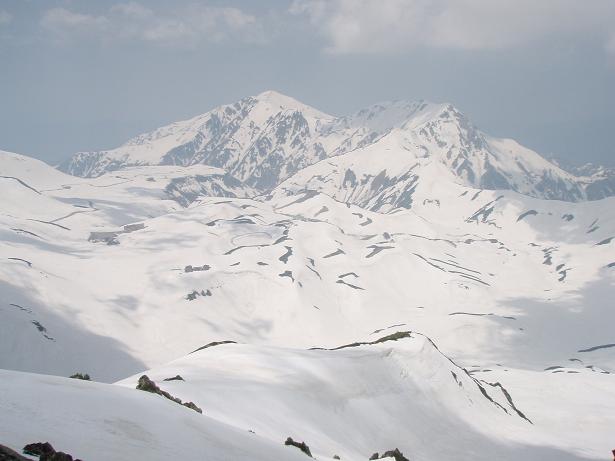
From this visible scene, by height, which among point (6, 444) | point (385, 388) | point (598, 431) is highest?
point (598, 431)

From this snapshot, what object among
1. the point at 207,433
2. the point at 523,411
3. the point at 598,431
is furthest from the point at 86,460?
the point at 523,411

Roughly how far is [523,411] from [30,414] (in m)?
93.2

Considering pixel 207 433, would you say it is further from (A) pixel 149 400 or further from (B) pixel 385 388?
(B) pixel 385 388

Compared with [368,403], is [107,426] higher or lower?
lower

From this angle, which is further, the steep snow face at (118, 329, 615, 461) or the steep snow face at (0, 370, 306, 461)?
the steep snow face at (118, 329, 615, 461)

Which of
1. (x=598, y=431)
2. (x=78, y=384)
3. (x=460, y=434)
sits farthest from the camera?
(x=598, y=431)

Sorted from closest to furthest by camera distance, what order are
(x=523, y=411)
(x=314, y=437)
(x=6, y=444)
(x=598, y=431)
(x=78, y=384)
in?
(x=6, y=444) → (x=78, y=384) → (x=314, y=437) → (x=598, y=431) → (x=523, y=411)

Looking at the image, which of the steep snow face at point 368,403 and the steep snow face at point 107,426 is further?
the steep snow face at point 368,403

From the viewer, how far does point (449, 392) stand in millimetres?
71500

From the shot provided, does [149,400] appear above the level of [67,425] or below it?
above

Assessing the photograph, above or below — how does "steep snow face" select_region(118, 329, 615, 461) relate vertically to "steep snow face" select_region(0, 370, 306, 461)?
above

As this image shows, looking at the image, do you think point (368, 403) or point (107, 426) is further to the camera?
point (368, 403)

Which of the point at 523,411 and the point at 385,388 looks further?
the point at 523,411

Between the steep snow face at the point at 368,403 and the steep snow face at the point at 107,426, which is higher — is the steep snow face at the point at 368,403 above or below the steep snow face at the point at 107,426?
above
